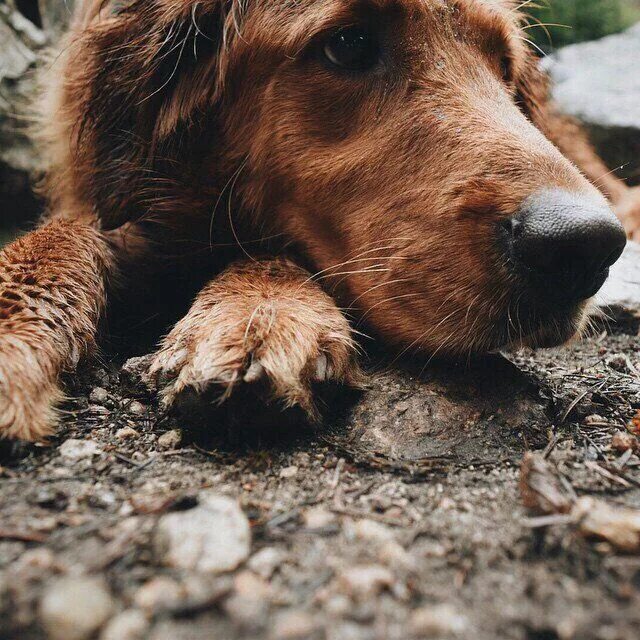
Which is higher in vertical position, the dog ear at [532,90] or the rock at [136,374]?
the dog ear at [532,90]

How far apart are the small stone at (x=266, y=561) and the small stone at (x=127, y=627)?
0.22m

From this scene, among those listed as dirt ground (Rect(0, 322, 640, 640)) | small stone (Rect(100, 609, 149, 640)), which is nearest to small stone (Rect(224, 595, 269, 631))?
dirt ground (Rect(0, 322, 640, 640))

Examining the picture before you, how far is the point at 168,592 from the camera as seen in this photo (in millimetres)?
979

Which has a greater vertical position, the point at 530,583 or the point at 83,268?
the point at 83,268

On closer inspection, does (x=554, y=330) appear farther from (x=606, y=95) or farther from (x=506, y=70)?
(x=606, y=95)

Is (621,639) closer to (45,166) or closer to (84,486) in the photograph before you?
(84,486)

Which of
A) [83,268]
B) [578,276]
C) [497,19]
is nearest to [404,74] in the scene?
[497,19]

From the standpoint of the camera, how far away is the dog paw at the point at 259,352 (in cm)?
158

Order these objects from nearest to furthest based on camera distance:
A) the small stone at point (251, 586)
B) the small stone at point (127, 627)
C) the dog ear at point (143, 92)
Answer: the small stone at point (127, 627) < the small stone at point (251, 586) < the dog ear at point (143, 92)

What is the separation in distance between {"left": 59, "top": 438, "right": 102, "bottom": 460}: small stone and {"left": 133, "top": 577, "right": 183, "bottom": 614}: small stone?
0.64 meters

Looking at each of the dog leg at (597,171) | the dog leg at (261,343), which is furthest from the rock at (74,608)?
the dog leg at (597,171)

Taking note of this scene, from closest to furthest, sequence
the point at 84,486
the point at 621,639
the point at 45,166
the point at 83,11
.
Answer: the point at 621,639
the point at 84,486
the point at 83,11
the point at 45,166

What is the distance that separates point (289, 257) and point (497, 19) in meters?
1.37

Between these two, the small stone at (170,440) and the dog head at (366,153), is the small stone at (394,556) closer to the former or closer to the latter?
the small stone at (170,440)
